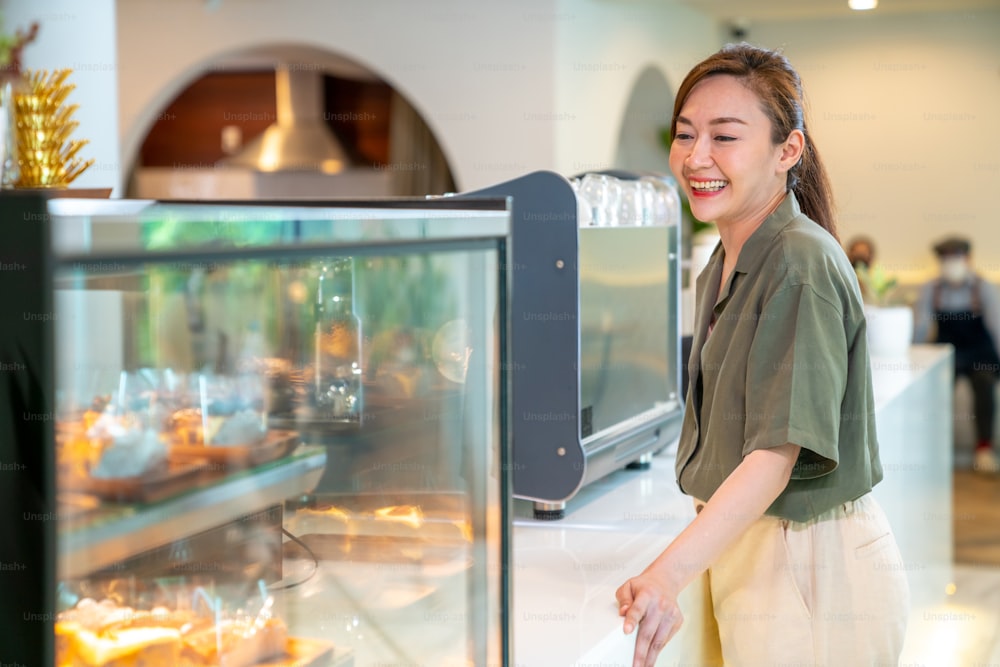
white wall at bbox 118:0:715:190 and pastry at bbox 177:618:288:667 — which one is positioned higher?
white wall at bbox 118:0:715:190

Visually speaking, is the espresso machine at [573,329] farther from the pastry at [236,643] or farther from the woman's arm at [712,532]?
the pastry at [236,643]

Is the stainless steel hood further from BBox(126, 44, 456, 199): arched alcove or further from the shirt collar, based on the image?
the shirt collar

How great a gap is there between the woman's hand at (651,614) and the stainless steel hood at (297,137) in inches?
254

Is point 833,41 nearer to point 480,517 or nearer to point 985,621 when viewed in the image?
point 985,621

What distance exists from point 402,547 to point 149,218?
0.51m

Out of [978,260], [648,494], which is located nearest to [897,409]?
[648,494]

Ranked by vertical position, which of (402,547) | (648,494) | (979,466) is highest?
(402,547)

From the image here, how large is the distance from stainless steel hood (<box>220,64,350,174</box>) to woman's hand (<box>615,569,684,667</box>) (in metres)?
6.45

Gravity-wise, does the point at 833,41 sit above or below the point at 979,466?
above

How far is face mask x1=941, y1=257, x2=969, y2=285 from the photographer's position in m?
6.81

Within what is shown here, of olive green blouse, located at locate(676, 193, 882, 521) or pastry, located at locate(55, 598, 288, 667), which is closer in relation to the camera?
pastry, located at locate(55, 598, 288, 667)

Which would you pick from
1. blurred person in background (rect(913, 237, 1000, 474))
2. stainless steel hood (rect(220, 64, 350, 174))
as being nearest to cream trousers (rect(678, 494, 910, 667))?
blurred person in background (rect(913, 237, 1000, 474))

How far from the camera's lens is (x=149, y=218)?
0.70m

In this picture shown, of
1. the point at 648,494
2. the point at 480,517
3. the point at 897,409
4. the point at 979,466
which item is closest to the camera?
the point at 480,517
